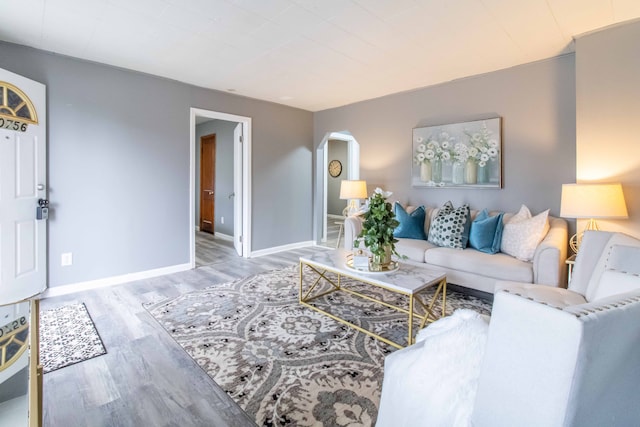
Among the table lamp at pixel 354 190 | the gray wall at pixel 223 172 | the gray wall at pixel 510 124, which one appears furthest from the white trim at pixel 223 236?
the gray wall at pixel 510 124

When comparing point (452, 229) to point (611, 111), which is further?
point (452, 229)

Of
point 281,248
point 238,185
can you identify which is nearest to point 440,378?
point 238,185

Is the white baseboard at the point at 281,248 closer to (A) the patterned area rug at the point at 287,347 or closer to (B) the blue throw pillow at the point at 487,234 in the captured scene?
(A) the patterned area rug at the point at 287,347

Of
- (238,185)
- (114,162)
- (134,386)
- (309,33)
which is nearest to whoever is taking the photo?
(134,386)

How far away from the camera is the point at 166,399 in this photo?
67.4 inches

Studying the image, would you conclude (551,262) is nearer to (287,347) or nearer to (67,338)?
(287,347)

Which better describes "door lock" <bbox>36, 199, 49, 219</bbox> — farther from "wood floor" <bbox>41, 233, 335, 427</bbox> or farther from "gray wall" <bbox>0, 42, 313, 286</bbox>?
"wood floor" <bbox>41, 233, 335, 427</bbox>

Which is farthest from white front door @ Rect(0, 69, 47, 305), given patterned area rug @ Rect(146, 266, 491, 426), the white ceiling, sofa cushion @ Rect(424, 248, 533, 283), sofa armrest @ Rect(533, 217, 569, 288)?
sofa armrest @ Rect(533, 217, 569, 288)

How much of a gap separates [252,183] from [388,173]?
2.03m

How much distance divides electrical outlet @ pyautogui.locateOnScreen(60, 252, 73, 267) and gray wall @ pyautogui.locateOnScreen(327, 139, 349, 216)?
6.50 metres

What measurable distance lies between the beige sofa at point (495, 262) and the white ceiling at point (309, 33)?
169 cm

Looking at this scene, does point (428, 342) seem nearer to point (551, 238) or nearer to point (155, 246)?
point (551, 238)

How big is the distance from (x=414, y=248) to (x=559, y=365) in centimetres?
293

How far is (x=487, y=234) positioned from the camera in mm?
3252
